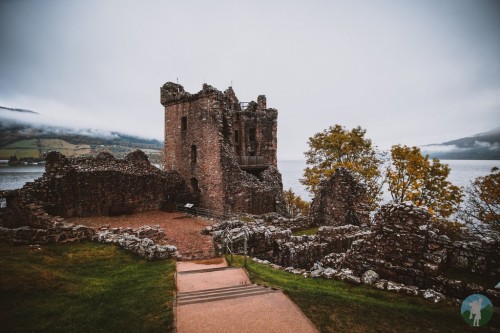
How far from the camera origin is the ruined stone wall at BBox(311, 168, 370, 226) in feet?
57.2

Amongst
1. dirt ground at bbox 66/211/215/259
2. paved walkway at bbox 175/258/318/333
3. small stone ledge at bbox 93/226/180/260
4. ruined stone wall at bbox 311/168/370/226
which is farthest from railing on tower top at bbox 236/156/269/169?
paved walkway at bbox 175/258/318/333

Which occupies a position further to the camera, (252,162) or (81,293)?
(252,162)

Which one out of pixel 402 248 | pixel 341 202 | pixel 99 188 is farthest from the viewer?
pixel 99 188

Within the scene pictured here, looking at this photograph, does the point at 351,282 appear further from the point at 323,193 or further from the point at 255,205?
the point at 255,205

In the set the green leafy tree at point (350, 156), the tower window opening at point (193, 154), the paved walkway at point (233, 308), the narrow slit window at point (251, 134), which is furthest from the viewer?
the narrow slit window at point (251, 134)

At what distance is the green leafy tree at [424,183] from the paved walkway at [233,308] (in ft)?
68.3

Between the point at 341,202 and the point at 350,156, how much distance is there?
39.2ft

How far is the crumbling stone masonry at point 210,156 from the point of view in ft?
71.8

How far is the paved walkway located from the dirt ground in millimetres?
3831

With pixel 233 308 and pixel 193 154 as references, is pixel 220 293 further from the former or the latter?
pixel 193 154

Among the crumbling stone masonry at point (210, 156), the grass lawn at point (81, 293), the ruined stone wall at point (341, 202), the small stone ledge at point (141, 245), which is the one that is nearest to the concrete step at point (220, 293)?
the grass lawn at point (81, 293)

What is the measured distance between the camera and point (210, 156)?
22.8 metres

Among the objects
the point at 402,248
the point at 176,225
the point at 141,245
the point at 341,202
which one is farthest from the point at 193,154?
the point at 402,248

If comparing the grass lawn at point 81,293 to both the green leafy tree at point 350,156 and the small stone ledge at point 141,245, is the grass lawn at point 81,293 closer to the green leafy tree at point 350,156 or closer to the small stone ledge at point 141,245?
the small stone ledge at point 141,245
